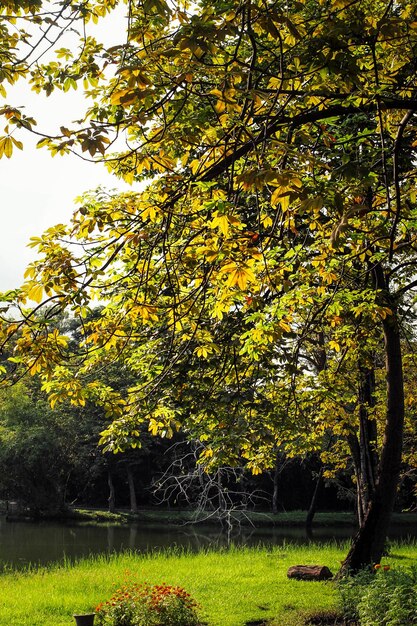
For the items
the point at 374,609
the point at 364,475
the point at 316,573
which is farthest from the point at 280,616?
the point at 364,475

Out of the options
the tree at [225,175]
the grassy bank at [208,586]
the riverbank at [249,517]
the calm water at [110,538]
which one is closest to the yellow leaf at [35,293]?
the tree at [225,175]

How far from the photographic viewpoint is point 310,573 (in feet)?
36.5

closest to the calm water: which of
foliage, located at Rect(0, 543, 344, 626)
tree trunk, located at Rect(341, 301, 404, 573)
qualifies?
foliage, located at Rect(0, 543, 344, 626)

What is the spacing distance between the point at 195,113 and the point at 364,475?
8.68m

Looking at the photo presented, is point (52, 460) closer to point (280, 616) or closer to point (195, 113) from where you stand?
point (280, 616)

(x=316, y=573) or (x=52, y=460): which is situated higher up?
(x=52, y=460)

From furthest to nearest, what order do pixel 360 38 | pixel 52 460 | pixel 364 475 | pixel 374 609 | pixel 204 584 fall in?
1. pixel 52 460
2. pixel 364 475
3. pixel 204 584
4. pixel 374 609
5. pixel 360 38

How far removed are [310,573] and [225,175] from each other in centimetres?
777

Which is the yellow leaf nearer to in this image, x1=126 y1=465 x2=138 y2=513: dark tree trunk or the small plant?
the small plant

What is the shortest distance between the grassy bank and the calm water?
13.9ft

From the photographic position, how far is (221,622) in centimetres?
825

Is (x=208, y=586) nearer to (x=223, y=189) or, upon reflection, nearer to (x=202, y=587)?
(x=202, y=587)

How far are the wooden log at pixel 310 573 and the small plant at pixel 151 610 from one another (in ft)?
11.4

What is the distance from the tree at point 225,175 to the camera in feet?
11.0
